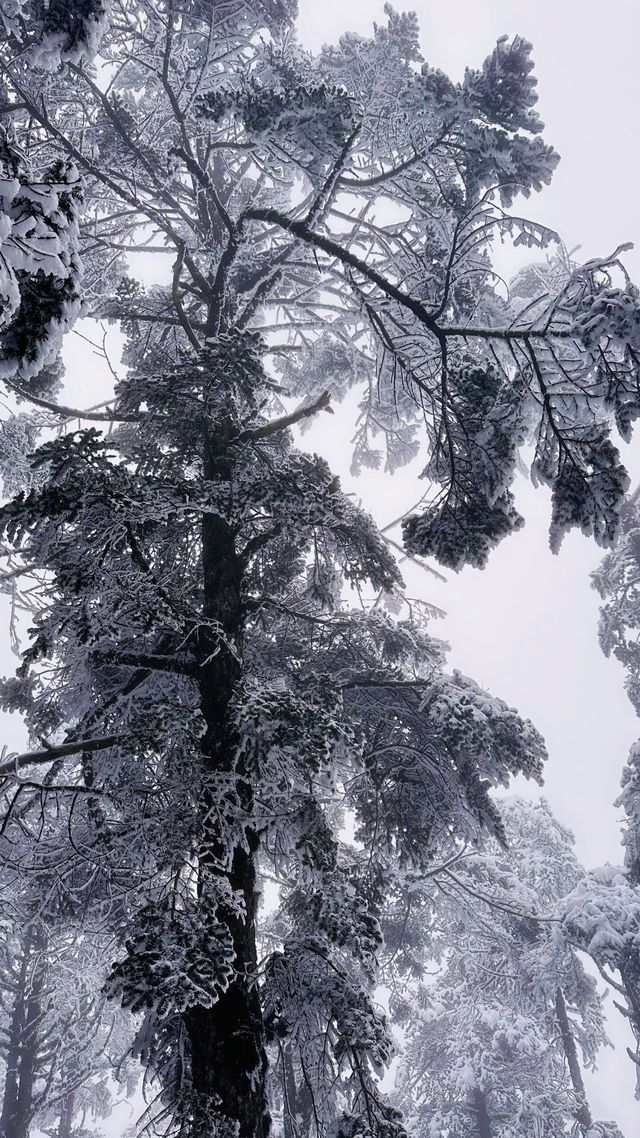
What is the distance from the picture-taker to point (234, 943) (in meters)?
4.60

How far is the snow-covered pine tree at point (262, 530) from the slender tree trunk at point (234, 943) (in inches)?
1.0

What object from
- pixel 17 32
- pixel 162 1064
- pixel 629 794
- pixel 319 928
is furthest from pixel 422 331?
pixel 629 794

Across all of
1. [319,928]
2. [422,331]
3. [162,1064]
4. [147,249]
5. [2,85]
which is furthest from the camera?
[147,249]

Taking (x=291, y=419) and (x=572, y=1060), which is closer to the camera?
(x=291, y=419)

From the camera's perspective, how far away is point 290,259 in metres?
7.73

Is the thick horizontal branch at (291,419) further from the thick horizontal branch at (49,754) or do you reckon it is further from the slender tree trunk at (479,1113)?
the slender tree trunk at (479,1113)

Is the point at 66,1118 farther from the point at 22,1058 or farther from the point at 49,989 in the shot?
the point at 49,989

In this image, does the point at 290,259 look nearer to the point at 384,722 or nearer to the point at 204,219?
the point at 204,219

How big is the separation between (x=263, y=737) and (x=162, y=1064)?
2.21m

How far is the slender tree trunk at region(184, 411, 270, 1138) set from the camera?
4055 millimetres

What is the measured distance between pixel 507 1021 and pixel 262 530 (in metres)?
18.9

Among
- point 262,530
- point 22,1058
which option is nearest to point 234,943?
point 262,530

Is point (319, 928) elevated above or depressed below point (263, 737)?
below

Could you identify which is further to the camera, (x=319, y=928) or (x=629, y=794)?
(x=629, y=794)
